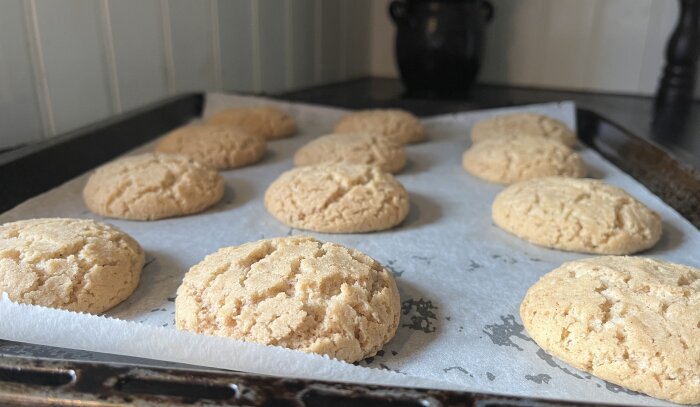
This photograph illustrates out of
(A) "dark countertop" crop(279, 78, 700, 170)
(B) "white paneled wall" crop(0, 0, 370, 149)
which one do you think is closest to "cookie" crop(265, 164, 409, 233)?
(B) "white paneled wall" crop(0, 0, 370, 149)

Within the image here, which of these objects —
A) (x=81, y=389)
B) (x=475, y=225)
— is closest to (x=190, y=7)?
(x=475, y=225)

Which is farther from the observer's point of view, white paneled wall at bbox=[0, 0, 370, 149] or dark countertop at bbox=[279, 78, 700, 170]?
dark countertop at bbox=[279, 78, 700, 170]

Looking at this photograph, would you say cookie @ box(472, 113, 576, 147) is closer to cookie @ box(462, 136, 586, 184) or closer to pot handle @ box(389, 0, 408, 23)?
cookie @ box(462, 136, 586, 184)

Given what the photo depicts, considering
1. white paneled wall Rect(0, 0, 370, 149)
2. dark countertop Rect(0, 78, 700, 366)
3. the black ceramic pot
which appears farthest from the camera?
the black ceramic pot

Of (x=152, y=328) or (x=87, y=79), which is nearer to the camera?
(x=152, y=328)

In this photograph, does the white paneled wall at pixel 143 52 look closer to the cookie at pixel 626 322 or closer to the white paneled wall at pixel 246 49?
the white paneled wall at pixel 246 49

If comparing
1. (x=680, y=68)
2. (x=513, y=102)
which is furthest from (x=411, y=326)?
(x=680, y=68)

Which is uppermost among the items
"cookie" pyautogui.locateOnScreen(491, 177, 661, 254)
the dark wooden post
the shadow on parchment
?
the dark wooden post

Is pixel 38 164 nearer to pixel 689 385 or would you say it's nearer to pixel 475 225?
pixel 475 225

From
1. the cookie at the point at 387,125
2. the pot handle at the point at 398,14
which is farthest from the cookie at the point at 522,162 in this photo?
the pot handle at the point at 398,14
